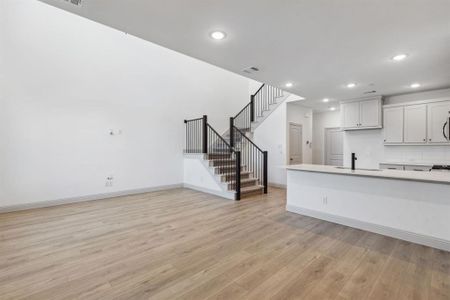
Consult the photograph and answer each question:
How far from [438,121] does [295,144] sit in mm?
3418

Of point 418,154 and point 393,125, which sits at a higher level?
point 393,125

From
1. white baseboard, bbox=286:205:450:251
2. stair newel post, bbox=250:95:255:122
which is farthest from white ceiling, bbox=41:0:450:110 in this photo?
stair newel post, bbox=250:95:255:122

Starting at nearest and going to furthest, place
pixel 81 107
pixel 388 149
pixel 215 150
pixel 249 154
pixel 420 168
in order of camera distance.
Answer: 1. pixel 420 168
2. pixel 81 107
3. pixel 388 149
4. pixel 215 150
5. pixel 249 154

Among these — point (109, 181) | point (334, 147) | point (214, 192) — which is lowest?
point (214, 192)

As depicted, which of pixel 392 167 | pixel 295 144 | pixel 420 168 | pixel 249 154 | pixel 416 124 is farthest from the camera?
pixel 249 154

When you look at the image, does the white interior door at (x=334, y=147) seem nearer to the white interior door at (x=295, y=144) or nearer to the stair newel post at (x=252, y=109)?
the white interior door at (x=295, y=144)

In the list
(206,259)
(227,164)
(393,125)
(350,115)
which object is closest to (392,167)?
(393,125)

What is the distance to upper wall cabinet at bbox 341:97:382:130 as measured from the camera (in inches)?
220

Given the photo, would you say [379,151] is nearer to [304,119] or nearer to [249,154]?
[304,119]

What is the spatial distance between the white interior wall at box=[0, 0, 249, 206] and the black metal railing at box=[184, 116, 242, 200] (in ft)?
1.13

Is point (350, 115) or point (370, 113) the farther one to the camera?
point (350, 115)

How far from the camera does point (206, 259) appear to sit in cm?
257

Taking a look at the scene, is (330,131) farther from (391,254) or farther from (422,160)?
(391,254)

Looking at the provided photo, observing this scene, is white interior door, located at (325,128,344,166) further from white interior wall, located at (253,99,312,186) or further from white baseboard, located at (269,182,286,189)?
white baseboard, located at (269,182,286,189)
